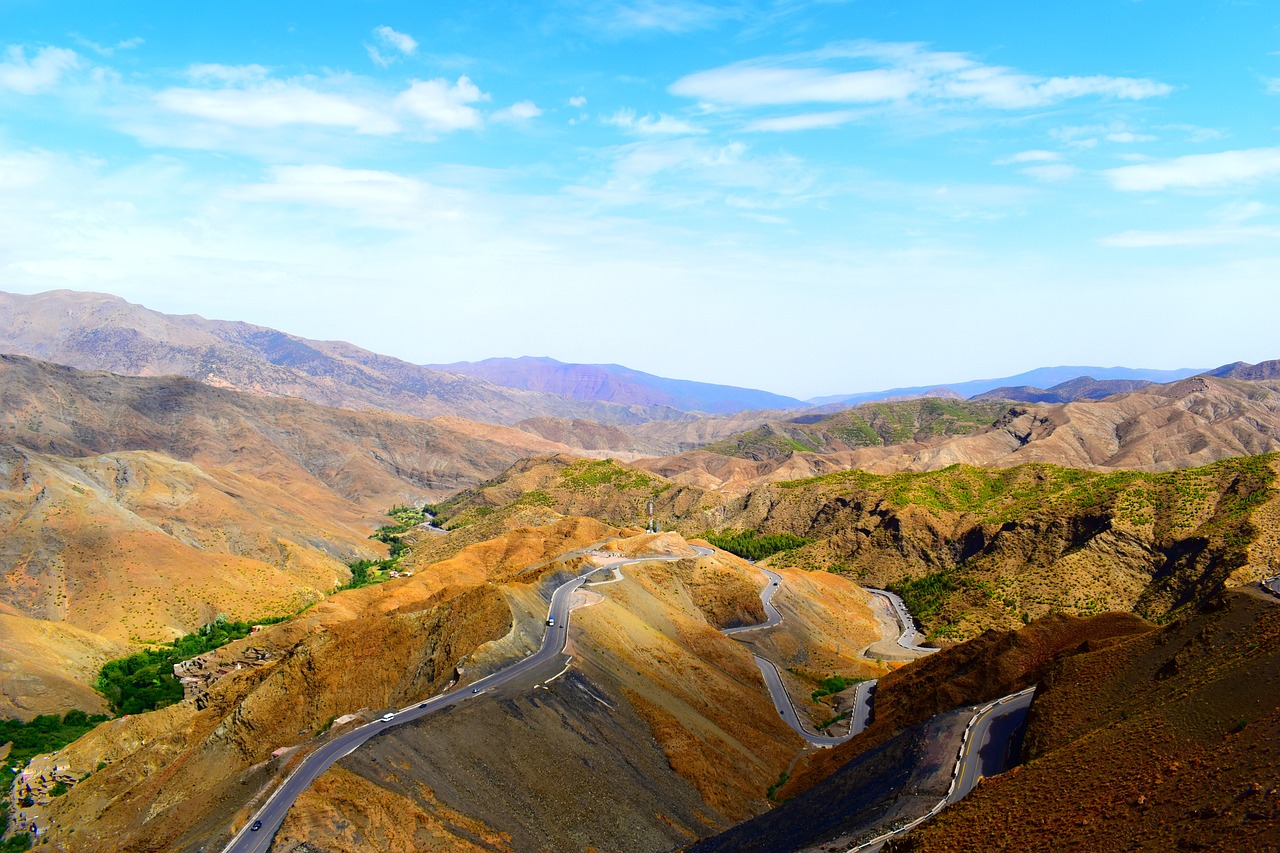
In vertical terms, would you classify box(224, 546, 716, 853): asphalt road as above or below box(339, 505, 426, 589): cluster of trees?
above

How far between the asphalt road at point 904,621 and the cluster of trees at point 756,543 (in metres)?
24.4

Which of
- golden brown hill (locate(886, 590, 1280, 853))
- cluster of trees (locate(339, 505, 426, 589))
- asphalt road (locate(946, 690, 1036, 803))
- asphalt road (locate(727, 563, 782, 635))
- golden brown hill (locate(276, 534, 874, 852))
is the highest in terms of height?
golden brown hill (locate(886, 590, 1280, 853))

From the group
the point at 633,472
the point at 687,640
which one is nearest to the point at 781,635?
the point at 687,640

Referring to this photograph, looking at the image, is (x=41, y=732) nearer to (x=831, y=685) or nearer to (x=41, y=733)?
(x=41, y=733)

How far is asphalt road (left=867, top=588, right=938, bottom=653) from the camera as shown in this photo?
9281cm

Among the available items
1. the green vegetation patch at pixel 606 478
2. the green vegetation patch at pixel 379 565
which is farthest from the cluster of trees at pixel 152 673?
the green vegetation patch at pixel 606 478

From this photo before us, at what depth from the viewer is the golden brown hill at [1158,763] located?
23.8m

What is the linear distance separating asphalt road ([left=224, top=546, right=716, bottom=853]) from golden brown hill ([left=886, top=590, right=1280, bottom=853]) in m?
26.1

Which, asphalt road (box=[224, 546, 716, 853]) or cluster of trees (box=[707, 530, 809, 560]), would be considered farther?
cluster of trees (box=[707, 530, 809, 560])

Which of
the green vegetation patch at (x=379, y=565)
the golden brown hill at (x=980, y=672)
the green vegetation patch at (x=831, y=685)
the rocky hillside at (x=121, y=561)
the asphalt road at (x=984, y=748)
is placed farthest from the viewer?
the green vegetation patch at (x=379, y=565)

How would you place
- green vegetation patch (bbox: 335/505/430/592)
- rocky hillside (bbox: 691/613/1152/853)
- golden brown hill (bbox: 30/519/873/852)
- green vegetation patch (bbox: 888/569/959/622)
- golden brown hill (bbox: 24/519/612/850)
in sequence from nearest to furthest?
rocky hillside (bbox: 691/613/1152/853)
golden brown hill (bbox: 30/519/873/852)
golden brown hill (bbox: 24/519/612/850)
green vegetation patch (bbox: 888/569/959/622)
green vegetation patch (bbox: 335/505/430/592)

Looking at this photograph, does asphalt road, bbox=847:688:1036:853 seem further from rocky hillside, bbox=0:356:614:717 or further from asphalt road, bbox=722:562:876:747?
rocky hillside, bbox=0:356:614:717

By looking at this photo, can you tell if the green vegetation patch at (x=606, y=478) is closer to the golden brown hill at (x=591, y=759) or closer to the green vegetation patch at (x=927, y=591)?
the green vegetation patch at (x=927, y=591)

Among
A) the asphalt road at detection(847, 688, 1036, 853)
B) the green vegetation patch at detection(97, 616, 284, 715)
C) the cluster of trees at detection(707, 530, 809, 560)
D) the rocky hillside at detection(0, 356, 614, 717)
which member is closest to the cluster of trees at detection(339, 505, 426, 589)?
the rocky hillside at detection(0, 356, 614, 717)
